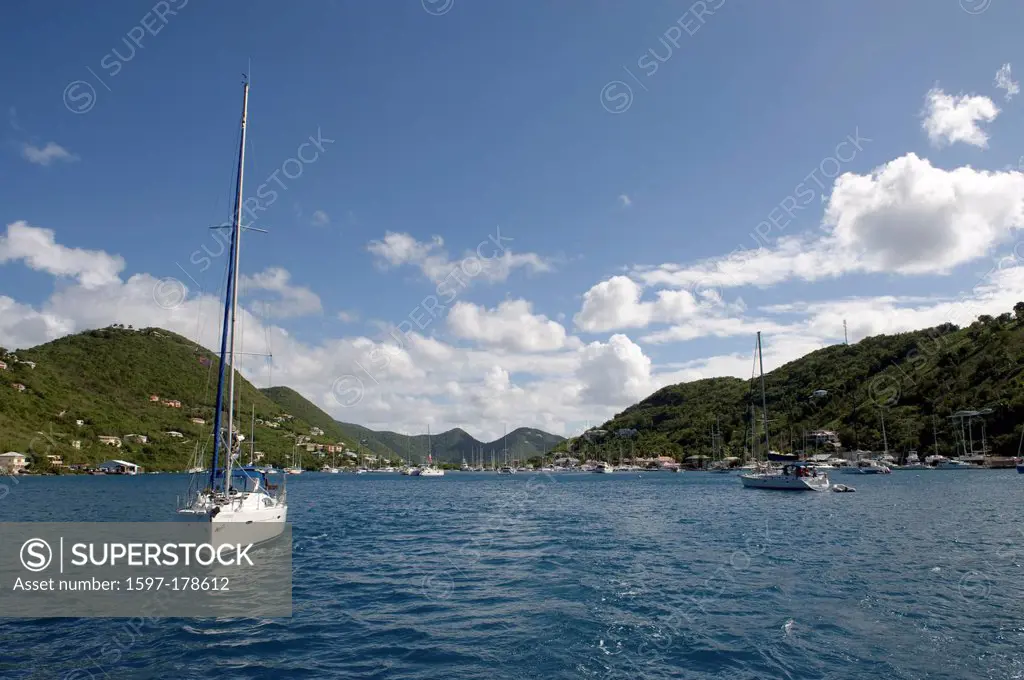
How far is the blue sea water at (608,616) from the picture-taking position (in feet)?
48.9

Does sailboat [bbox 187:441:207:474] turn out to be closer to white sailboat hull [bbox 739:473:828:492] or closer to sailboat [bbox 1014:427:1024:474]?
white sailboat hull [bbox 739:473:828:492]

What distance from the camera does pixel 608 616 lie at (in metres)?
19.9

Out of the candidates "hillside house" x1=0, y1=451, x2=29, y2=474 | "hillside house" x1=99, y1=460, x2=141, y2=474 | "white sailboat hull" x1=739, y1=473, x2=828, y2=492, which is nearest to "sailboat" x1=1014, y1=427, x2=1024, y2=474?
"white sailboat hull" x1=739, y1=473, x2=828, y2=492

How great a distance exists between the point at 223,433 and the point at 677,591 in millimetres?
24493

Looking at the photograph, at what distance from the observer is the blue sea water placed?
14.9m

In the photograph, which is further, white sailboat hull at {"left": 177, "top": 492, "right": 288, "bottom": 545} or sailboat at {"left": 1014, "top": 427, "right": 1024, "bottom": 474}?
sailboat at {"left": 1014, "top": 427, "right": 1024, "bottom": 474}

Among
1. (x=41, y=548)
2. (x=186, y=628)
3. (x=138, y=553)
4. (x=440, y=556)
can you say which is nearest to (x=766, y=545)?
(x=440, y=556)

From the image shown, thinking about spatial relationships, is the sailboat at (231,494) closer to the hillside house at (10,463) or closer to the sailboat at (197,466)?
the sailboat at (197,466)

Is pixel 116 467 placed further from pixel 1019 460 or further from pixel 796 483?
pixel 1019 460

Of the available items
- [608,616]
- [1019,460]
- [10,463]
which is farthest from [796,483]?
[10,463]

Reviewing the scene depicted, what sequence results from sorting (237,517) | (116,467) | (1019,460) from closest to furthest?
1. (237,517)
2. (1019,460)
3. (116,467)

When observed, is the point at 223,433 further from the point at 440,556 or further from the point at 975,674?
the point at 975,674

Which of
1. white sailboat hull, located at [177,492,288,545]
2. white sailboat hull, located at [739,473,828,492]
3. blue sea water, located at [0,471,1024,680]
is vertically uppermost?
white sailboat hull, located at [177,492,288,545]

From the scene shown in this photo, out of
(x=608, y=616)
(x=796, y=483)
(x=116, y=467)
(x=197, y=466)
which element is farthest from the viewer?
(x=116, y=467)
